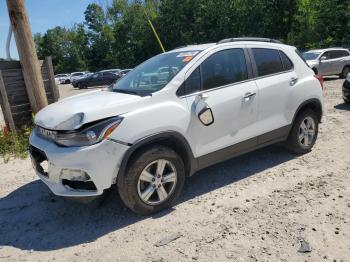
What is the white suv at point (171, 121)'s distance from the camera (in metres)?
3.61

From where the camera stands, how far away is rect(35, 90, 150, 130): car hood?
3.63 m

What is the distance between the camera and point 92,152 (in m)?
3.50

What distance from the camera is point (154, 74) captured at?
4586mm

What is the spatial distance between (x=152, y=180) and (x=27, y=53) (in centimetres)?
472

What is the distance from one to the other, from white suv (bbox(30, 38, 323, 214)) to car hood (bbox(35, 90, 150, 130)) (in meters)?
0.01

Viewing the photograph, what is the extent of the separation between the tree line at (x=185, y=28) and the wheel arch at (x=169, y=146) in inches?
1114

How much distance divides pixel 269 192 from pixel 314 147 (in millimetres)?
2024

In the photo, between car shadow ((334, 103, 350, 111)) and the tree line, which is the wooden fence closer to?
car shadow ((334, 103, 350, 111))

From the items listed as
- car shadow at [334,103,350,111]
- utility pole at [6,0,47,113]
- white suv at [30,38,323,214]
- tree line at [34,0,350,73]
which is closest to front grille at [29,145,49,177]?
white suv at [30,38,323,214]

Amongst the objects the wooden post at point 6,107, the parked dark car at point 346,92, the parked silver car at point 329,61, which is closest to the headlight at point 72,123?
the wooden post at point 6,107

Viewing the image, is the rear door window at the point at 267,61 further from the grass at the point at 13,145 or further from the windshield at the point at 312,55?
the windshield at the point at 312,55

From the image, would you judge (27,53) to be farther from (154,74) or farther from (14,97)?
(154,74)

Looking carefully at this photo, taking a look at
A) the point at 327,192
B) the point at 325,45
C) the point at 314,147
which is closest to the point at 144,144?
the point at 327,192

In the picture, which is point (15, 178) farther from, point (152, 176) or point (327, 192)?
point (327, 192)
